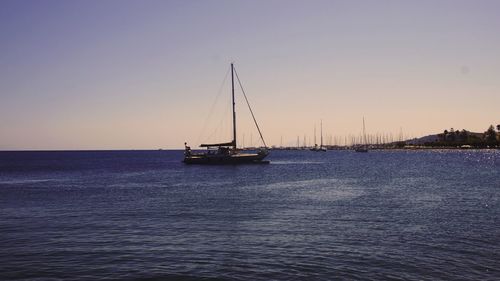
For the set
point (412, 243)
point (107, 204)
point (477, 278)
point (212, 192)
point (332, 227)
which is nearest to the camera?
point (477, 278)

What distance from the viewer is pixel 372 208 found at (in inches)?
1404

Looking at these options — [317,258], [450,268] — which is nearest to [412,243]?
[450,268]

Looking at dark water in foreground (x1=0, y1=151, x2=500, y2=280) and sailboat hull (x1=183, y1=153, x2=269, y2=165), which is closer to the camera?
dark water in foreground (x1=0, y1=151, x2=500, y2=280)

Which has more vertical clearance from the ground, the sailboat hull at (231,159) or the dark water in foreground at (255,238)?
the sailboat hull at (231,159)

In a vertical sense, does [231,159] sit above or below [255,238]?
above

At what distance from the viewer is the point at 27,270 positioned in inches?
719

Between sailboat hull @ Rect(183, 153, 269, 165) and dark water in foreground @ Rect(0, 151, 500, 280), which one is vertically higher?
sailboat hull @ Rect(183, 153, 269, 165)

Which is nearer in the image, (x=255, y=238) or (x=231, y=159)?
(x=255, y=238)

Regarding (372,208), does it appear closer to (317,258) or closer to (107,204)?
(317,258)

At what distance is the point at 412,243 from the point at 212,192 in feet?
102

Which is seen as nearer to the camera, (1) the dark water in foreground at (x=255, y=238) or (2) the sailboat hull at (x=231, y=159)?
(1) the dark water in foreground at (x=255, y=238)

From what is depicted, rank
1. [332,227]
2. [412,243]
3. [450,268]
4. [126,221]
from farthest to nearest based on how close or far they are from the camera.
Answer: [126,221] → [332,227] → [412,243] → [450,268]

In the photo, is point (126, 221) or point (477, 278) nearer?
point (477, 278)

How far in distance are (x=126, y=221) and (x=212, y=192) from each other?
2098cm
